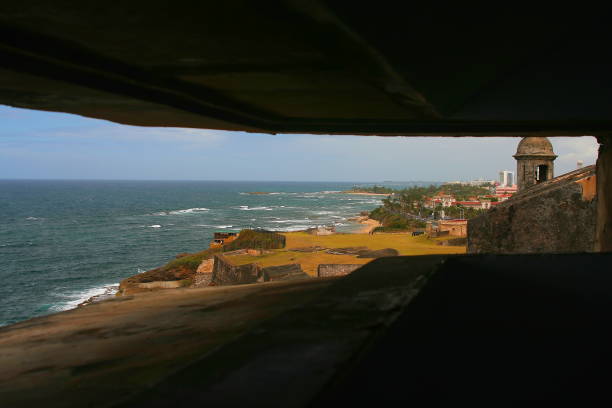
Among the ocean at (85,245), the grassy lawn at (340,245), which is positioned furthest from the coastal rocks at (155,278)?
the grassy lawn at (340,245)

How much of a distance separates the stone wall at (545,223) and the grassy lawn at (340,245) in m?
9.56

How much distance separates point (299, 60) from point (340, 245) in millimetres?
33171

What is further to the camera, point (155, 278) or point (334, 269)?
point (155, 278)

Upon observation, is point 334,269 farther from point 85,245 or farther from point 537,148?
point 85,245

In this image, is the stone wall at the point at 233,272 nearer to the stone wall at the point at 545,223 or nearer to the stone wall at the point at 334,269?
the stone wall at the point at 334,269

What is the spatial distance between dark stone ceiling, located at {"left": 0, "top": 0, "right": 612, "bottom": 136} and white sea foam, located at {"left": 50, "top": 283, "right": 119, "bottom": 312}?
1240 inches

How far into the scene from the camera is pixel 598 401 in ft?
5.81

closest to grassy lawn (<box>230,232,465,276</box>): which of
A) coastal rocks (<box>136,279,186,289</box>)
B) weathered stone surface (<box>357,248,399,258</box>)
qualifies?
weathered stone surface (<box>357,248,399,258</box>)

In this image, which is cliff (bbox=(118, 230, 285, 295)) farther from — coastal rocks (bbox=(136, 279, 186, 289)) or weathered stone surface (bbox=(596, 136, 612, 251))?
weathered stone surface (bbox=(596, 136, 612, 251))

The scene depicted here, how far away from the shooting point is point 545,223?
11.3 m

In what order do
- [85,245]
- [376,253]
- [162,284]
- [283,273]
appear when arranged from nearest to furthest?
1. [283,273]
2. [376,253]
3. [162,284]
4. [85,245]

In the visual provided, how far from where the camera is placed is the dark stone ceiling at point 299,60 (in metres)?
1.83

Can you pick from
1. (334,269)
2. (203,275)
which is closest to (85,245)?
(203,275)

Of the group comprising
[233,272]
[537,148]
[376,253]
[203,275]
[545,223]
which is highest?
[537,148]
